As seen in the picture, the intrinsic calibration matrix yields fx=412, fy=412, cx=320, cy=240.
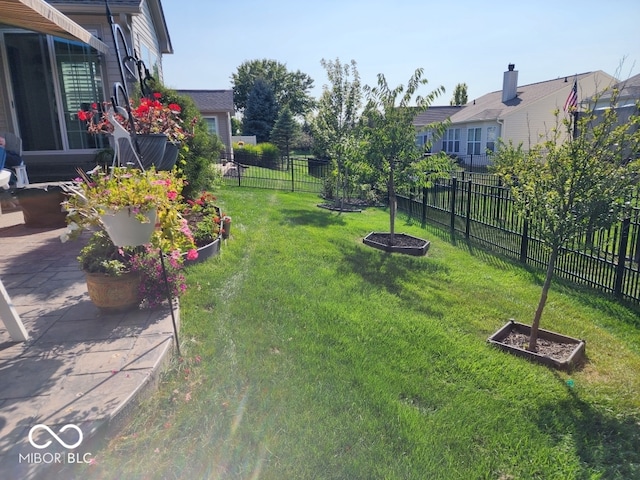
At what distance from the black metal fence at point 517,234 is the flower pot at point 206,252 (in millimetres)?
3863

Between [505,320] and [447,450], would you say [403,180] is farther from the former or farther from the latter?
[447,450]

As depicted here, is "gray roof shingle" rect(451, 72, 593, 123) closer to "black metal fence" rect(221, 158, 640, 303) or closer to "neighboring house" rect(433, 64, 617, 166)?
"neighboring house" rect(433, 64, 617, 166)

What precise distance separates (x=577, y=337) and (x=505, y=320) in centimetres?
66

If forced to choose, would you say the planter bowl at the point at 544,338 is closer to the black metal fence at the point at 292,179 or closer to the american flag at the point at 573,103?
the american flag at the point at 573,103

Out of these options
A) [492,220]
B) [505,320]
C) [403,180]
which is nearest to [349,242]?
[403,180]

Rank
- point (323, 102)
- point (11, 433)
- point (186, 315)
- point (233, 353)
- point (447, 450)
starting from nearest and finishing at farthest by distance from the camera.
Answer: point (11, 433) → point (447, 450) → point (233, 353) → point (186, 315) → point (323, 102)

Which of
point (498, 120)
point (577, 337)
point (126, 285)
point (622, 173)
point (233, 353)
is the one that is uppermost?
point (498, 120)

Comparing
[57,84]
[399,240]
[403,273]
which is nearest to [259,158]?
[57,84]

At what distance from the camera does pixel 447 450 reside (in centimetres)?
238

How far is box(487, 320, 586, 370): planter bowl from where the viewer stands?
347 cm

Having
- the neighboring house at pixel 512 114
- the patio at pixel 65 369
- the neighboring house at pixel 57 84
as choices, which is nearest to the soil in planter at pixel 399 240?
the patio at pixel 65 369

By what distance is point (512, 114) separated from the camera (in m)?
23.7

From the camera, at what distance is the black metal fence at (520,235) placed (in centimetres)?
473

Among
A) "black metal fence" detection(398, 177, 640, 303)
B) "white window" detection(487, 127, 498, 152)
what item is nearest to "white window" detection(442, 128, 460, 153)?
"white window" detection(487, 127, 498, 152)
